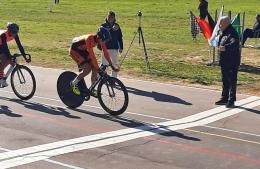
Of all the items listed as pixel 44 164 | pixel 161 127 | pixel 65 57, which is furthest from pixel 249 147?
pixel 65 57

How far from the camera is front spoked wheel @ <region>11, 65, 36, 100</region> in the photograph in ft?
45.4

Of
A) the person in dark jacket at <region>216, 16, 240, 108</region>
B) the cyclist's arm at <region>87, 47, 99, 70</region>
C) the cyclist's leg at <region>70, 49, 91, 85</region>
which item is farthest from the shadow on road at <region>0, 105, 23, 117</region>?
the person in dark jacket at <region>216, 16, 240, 108</region>

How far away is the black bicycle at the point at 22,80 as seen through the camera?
13852 mm

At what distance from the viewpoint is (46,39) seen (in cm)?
2831

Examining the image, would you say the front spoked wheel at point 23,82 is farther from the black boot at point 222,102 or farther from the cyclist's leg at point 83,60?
the black boot at point 222,102

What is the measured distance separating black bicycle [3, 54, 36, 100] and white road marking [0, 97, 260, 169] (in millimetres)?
Result: 3646

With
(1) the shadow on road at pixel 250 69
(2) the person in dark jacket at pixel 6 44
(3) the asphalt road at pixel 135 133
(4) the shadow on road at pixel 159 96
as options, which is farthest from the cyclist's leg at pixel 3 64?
(1) the shadow on road at pixel 250 69

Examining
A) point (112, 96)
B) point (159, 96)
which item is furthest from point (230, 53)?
point (112, 96)

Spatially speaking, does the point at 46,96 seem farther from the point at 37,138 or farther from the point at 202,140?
the point at 202,140

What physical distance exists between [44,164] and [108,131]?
2.39m

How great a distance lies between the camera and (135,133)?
10.9m

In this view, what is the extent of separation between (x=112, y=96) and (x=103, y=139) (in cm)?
208

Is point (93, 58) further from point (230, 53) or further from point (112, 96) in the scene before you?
point (230, 53)

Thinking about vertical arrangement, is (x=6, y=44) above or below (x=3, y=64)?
above
